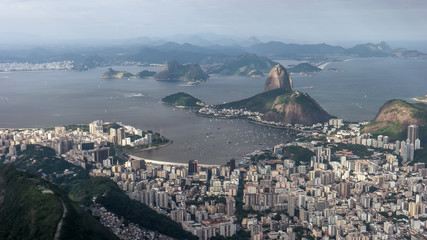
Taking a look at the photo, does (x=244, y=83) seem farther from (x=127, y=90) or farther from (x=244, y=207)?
(x=244, y=207)

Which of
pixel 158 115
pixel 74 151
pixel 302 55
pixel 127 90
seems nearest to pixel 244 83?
pixel 127 90

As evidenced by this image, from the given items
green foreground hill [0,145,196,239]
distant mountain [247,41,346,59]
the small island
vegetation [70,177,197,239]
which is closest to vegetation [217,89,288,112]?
the small island

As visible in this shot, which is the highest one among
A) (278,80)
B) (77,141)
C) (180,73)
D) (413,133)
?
(180,73)

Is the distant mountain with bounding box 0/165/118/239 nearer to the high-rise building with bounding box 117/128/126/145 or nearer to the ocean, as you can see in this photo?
the ocean

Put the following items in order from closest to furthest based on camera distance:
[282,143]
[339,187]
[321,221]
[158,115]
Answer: [321,221]
[339,187]
[282,143]
[158,115]

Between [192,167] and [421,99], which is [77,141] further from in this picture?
[421,99]

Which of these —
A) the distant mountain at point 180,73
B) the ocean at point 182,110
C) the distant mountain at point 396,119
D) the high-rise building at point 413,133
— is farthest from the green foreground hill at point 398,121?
the distant mountain at point 180,73

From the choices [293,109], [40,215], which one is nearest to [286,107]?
[293,109]
